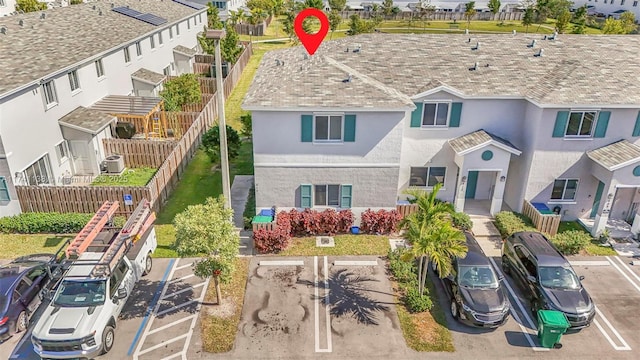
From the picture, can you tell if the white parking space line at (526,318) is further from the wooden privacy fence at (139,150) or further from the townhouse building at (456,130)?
the wooden privacy fence at (139,150)

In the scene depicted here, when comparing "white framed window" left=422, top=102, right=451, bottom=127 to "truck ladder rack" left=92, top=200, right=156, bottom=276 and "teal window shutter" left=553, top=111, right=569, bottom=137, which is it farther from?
"truck ladder rack" left=92, top=200, right=156, bottom=276

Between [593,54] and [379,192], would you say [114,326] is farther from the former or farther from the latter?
[593,54]

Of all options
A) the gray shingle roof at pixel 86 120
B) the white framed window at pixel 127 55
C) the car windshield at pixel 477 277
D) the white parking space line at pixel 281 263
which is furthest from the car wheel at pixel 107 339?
the white framed window at pixel 127 55

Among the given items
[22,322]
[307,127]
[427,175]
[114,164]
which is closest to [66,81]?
[114,164]

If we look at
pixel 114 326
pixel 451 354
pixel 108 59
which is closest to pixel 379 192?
pixel 451 354

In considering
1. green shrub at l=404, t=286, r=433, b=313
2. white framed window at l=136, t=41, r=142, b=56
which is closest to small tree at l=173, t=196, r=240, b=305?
green shrub at l=404, t=286, r=433, b=313

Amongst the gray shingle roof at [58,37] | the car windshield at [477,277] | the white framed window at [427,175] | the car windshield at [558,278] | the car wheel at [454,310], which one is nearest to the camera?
the car wheel at [454,310]
